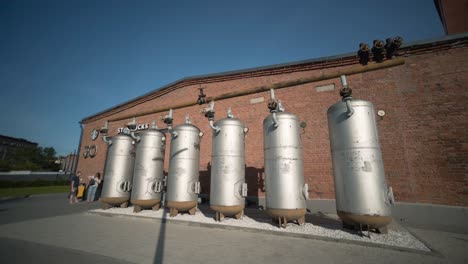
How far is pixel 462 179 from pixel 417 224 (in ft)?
6.60

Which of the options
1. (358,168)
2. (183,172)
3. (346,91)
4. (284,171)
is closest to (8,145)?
(183,172)

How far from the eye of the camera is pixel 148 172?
8336 millimetres

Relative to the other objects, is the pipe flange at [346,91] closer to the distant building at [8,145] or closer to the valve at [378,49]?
the valve at [378,49]

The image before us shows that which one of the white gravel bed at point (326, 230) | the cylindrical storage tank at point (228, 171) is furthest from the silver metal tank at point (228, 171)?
the white gravel bed at point (326, 230)

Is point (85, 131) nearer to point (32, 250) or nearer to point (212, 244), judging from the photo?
point (32, 250)

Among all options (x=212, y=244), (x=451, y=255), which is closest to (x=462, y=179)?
(x=451, y=255)

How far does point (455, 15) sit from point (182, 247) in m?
22.5

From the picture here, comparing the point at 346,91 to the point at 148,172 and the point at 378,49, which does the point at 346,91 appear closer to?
the point at 378,49

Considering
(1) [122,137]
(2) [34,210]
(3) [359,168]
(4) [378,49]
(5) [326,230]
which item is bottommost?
(2) [34,210]

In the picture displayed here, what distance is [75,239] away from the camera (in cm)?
504

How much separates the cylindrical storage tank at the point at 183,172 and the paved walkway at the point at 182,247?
3.67 ft

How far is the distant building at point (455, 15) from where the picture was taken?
1352 cm

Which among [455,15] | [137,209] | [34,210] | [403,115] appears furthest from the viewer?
[455,15]

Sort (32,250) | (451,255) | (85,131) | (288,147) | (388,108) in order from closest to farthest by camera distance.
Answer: (451,255) < (32,250) < (288,147) < (388,108) < (85,131)
